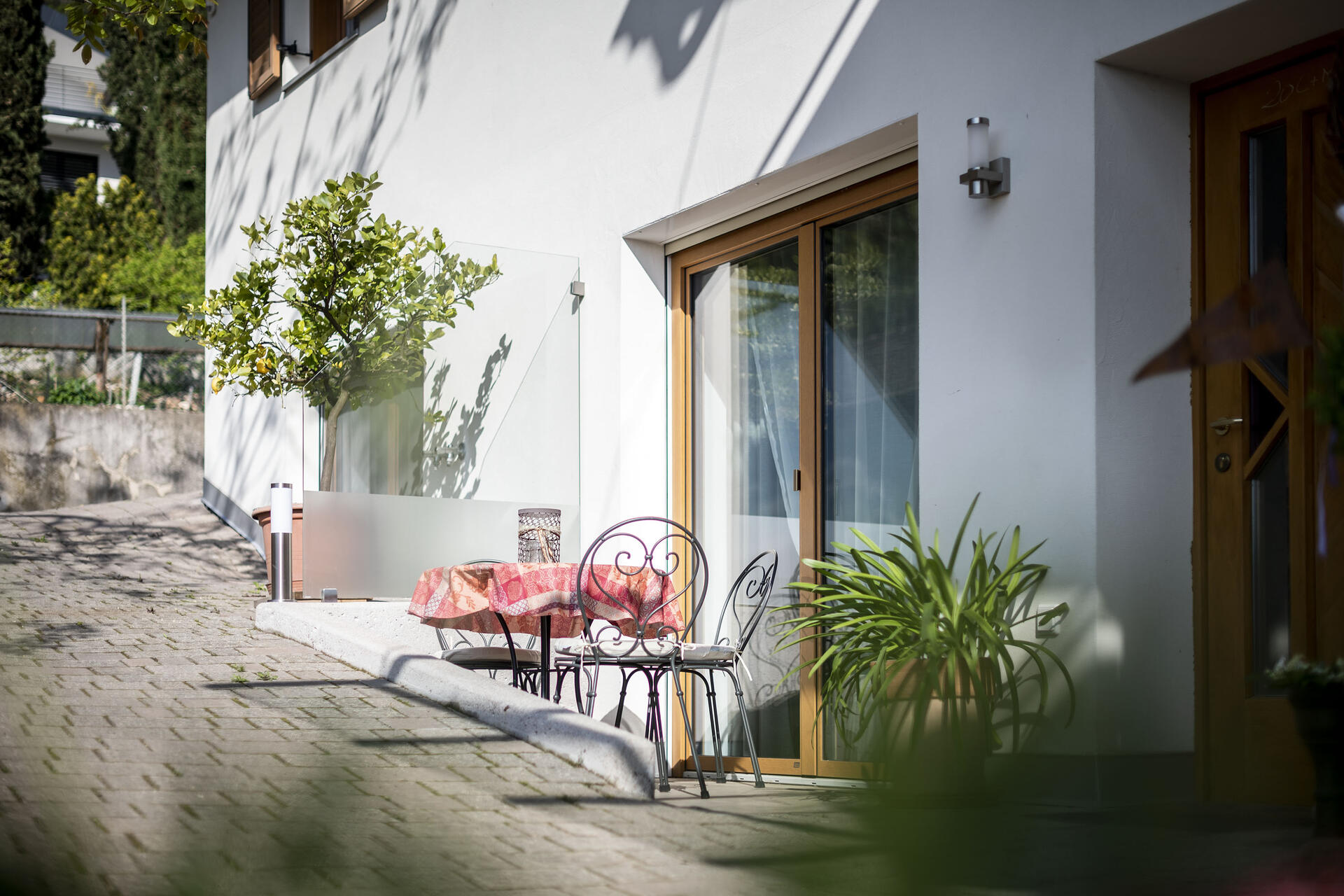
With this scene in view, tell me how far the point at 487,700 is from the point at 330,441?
97.5 inches

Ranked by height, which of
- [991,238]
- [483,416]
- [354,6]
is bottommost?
[483,416]

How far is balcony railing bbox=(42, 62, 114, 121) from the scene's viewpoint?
81.9 ft

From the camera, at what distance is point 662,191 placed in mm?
6105

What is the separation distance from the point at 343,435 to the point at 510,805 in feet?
11.5

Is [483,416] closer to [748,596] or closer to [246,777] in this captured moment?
[748,596]

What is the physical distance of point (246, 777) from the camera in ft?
1.96

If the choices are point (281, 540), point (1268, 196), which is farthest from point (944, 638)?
point (281, 540)

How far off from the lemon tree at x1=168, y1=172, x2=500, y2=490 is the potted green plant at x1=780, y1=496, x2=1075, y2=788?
293 centimetres

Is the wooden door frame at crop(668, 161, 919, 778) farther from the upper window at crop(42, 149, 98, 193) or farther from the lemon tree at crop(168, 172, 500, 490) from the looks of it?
the upper window at crop(42, 149, 98, 193)

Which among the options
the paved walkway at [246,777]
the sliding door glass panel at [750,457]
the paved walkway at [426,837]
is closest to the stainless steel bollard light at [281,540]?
the paved walkway at [246,777]

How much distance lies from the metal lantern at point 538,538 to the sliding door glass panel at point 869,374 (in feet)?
3.91

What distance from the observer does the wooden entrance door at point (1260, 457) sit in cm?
369

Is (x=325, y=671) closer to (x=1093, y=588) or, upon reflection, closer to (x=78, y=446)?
(x=1093, y=588)

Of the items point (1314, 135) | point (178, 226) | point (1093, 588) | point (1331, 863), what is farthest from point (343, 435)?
point (178, 226)
